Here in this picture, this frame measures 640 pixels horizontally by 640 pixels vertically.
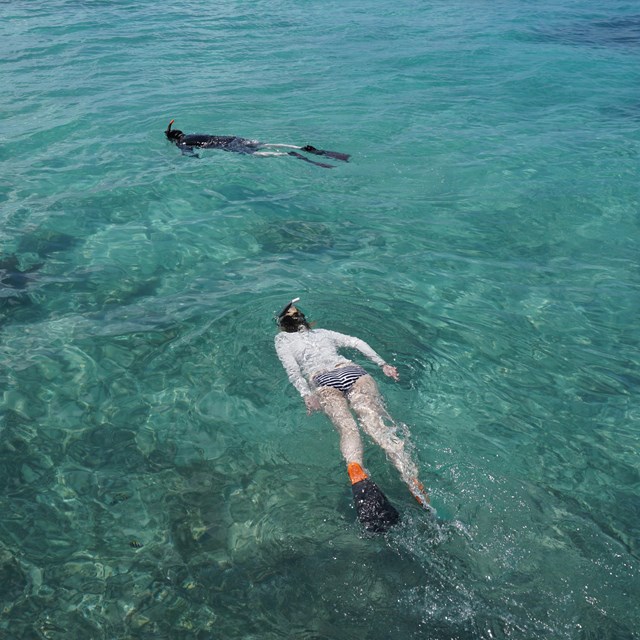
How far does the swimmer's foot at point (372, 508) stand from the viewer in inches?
221

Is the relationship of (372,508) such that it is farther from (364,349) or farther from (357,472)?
(364,349)

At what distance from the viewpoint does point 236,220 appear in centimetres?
1236

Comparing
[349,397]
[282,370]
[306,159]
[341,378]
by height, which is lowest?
[282,370]

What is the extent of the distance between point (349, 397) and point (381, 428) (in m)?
0.56

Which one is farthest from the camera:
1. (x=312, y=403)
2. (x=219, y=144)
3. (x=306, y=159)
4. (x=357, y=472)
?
(x=219, y=144)

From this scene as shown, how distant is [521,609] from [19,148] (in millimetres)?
15752

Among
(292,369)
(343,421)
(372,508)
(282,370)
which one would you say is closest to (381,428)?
(343,421)

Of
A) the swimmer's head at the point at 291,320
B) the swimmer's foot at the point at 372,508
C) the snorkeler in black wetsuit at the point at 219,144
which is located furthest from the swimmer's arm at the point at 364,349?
the snorkeler in black wetsuit at the point at 219,144

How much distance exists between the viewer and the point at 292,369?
24.5 feet

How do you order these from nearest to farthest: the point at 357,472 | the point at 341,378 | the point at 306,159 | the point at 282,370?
1. the point at 357,472
2. the point at 341,378
3. the point at 282,370
4. the point at 306,159

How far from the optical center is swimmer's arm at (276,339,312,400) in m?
7.12

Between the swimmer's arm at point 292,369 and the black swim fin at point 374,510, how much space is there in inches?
62.5

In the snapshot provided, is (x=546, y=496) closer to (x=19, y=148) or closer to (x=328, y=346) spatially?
(x=328, y=346)

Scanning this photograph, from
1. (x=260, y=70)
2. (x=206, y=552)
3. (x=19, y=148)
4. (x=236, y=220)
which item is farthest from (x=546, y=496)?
(x=260, y=70)
